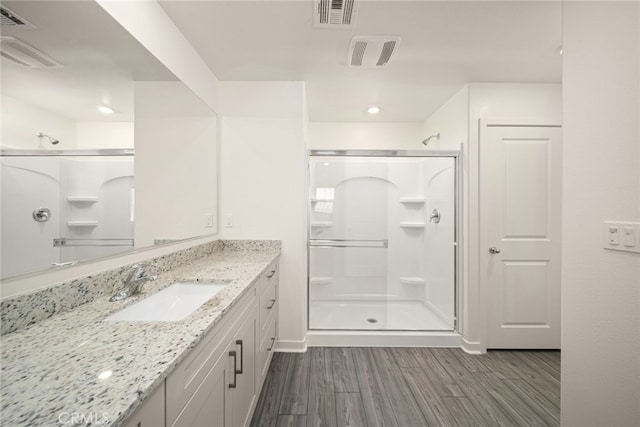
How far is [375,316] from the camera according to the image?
106 inches

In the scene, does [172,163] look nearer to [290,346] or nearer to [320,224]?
[320,224]

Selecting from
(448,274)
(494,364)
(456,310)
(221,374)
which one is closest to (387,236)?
(448,274)

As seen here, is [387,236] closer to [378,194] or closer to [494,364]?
[378,194]

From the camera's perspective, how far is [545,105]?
236 cm

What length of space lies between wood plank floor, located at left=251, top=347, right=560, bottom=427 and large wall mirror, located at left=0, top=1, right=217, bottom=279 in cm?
137

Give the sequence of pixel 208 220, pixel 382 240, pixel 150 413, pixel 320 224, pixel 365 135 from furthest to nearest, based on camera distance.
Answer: pixel 365 135 < pixel 382 240 < pixel 320 224 < pixel 208 220 < pixel 150 413

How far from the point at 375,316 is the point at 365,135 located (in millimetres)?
2334

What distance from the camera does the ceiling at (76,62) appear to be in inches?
34.1

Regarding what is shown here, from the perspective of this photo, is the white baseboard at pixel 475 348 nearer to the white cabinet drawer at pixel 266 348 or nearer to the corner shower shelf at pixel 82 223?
the white cabinet drawer at pixel 266 348

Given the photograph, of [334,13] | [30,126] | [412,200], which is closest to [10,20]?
[30,126]

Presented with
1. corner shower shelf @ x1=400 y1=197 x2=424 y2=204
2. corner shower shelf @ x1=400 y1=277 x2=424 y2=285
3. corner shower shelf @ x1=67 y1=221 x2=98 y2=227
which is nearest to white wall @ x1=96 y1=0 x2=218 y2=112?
corner shower shelf @ x1=67 y1=221 x2=98 y2=227

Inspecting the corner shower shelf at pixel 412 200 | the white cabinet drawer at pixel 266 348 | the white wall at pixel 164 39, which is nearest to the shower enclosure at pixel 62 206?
the white wall at pixel 164 39

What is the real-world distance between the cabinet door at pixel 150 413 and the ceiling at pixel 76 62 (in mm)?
1025

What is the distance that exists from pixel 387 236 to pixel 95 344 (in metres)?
2.48
